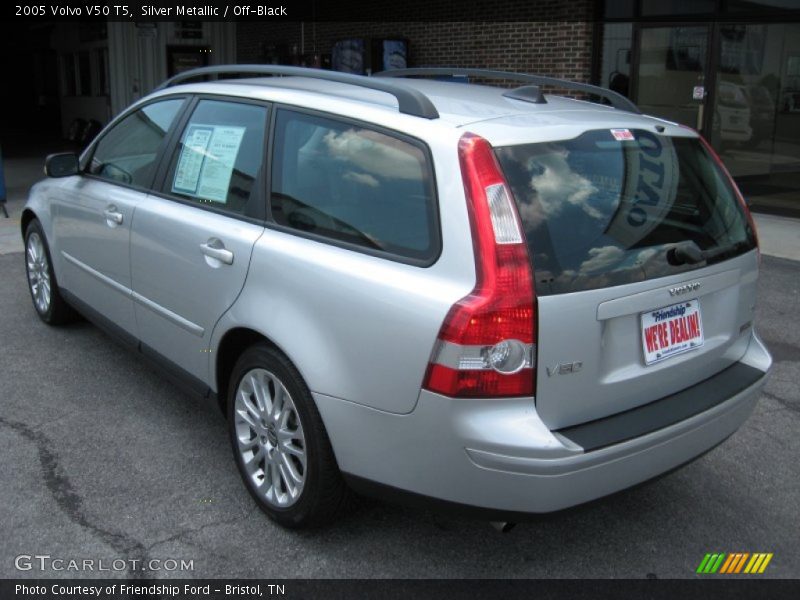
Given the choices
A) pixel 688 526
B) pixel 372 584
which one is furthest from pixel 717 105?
pixel 372 584

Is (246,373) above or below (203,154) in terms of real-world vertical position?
below

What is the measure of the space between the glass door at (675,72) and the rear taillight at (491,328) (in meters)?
9.96

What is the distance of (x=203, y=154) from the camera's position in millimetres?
3748

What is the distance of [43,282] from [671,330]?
4.32 meters

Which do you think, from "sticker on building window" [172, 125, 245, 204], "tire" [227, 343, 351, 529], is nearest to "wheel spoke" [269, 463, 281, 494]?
"tire" [227, 343, 351, 529]

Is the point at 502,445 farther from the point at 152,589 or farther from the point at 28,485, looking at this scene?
the point at 28,485

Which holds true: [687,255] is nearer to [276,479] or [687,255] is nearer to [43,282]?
[276,479]

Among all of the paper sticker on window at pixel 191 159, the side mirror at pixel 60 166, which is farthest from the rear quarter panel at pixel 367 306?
the side mirror at pixel 60 166

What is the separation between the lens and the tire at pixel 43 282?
5.39 meters

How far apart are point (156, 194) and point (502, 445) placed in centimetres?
231

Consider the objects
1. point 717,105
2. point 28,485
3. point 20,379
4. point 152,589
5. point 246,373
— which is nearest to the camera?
point 152,589

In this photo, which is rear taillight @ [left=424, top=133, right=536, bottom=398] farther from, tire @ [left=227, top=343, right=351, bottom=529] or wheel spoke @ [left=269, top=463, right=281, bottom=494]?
wheel spoke @ [left=269, top=463, right=281, bottom=494]

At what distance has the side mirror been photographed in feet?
15.7

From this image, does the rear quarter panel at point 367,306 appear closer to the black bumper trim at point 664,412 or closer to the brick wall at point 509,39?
the black bumper trim at point 664,412
